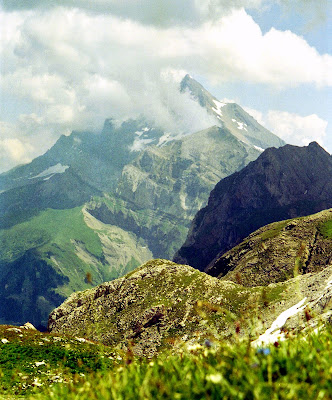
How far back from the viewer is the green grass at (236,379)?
14.3 feet

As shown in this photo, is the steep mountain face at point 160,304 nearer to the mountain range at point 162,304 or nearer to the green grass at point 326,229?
the mountain range at point 162,304

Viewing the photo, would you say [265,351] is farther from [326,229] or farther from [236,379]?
[326,229]

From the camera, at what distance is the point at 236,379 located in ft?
15.2

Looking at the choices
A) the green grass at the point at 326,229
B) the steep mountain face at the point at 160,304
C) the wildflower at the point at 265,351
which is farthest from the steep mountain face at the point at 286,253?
the wildflower at the point at 265,351

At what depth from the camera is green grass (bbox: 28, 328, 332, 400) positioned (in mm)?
4348

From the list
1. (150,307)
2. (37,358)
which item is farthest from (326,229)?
(37,358)

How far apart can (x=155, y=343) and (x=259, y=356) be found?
75.1 m

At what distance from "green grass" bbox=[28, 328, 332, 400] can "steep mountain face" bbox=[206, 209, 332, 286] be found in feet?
435

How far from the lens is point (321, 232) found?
165000 millimetres

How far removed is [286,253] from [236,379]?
6149 inches

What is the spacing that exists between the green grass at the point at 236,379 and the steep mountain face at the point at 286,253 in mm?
132599

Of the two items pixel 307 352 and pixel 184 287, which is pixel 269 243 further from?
pixel 307 352

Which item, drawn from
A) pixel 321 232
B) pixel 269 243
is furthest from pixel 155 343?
pixel 321 232

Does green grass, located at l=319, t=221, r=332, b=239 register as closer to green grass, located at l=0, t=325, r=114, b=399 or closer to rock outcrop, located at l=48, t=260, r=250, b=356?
rock outcrop, located at l=48, t=260, r=250, b=356
